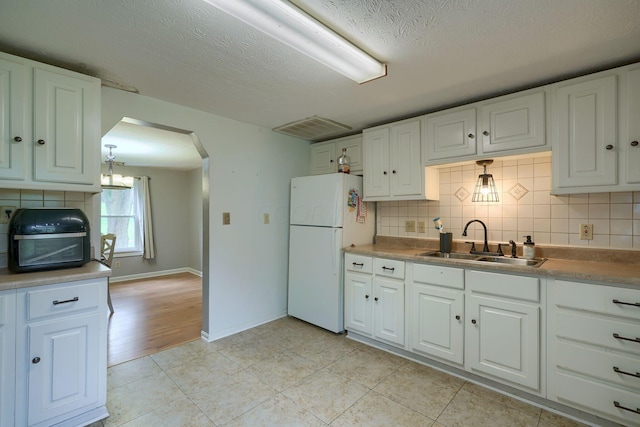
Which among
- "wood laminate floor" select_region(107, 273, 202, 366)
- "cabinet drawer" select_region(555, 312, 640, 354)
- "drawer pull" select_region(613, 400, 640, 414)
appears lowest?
"wood laminate floor" select_region(107, 273, 202, 366)

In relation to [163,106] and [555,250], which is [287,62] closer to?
[163,106]

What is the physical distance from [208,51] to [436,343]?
255 cm

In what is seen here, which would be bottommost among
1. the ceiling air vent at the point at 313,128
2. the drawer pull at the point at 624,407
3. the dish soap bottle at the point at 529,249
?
the drawer pull at the point at 624,407

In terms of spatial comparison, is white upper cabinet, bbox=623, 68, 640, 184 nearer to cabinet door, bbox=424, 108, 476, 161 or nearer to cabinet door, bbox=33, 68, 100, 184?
cabinet door, bbox=424, 108, 476, 161

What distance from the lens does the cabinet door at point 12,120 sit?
1646mm

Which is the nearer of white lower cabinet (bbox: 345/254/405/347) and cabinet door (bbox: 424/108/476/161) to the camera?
cabinet door (bbox: 424/108/476/161)

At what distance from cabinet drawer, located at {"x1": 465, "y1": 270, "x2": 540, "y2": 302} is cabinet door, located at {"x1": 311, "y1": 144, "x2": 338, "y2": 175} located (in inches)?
75.6

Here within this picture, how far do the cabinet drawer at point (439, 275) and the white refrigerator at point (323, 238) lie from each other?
0.81 m

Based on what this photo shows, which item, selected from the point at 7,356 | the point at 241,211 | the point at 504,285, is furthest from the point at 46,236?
the point at 504,285

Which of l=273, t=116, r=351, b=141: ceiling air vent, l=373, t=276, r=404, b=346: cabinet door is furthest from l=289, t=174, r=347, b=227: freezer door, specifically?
l=373, t=276, r=404, b=346: cabinet door

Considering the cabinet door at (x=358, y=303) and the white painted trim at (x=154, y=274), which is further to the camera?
the white painted trim at (x=154, y=274)

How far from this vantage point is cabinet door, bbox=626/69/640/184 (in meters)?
1.74

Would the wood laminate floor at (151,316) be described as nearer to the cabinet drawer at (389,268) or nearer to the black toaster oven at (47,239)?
the black toaster oven at (47,239)

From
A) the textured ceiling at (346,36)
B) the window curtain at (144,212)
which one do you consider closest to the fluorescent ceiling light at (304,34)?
the textured ceiling at (346,36)
